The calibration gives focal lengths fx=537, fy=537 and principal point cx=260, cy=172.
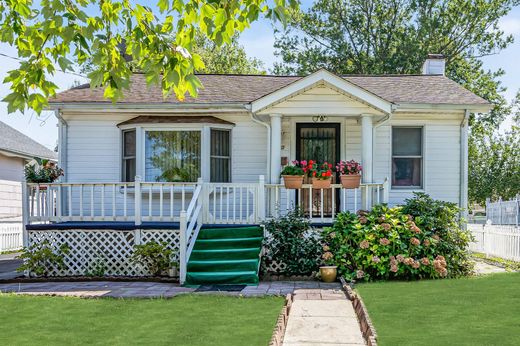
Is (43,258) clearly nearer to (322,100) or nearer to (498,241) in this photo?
(322,100)

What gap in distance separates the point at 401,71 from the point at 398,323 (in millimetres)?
23990

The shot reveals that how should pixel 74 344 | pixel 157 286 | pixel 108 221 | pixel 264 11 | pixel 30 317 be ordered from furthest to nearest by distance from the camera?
pixel 108 221, pixel 157 286, pixel 30 317, pixel 74 344, pixel 264 11

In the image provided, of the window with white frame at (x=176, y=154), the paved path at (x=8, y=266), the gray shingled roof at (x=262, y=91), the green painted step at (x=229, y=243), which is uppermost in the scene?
the gray shingled roof at (x=262, y=91)

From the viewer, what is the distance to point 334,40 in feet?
97.0

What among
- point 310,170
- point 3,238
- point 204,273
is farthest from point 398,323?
point 3,238

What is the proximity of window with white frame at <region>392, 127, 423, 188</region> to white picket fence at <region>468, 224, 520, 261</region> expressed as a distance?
6.32 feet

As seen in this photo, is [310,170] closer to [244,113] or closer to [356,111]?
[356,111]

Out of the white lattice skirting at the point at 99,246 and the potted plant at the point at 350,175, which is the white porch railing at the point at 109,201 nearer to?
the white lattice skirting at the point at 99,246

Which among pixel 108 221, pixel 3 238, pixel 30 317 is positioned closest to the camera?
pixel 30 317

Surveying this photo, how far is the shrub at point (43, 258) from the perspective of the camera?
10.0 meters

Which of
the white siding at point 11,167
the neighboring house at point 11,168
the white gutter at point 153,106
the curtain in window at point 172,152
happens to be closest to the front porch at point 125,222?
the curtain in window at point 172,152

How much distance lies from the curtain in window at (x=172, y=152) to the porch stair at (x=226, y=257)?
2092mm

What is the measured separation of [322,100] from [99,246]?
5250mm

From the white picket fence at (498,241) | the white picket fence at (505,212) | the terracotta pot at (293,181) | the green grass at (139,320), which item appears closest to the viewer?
the green grass at (139,320)
